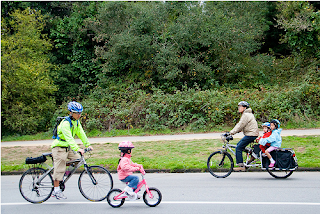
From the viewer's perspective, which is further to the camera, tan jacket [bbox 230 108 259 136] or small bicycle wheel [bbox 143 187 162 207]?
tan jacket [bbox 230 108 259 136]

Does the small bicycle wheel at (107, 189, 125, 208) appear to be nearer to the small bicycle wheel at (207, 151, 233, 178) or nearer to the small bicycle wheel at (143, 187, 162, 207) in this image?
the small bicycle wheel at (143, 187, 162, 207)

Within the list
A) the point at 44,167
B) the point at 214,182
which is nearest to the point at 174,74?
the point at 214,182

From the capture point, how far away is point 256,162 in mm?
8328

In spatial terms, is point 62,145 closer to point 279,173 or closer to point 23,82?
point 279,173

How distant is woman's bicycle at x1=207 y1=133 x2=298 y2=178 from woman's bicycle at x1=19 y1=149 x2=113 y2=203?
3472 mm

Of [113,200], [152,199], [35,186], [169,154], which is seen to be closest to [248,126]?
[152,199]

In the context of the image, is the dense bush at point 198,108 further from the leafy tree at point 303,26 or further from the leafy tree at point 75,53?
the leafy tree at point 75,53

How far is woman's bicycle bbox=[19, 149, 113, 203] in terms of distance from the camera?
6.48 meters

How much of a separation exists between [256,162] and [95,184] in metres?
4.42

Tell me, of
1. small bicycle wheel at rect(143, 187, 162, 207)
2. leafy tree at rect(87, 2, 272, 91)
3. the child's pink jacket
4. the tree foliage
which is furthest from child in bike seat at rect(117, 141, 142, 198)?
leafy tree at rect(87, 2, 272, 91)

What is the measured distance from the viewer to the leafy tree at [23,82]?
18500mm

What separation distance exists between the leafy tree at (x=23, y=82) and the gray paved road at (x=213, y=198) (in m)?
11.6

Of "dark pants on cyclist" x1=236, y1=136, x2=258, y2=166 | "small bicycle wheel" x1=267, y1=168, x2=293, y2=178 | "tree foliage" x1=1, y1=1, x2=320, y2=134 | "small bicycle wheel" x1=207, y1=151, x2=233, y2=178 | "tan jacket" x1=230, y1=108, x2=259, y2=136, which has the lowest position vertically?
"small bicycle wheel" x1=267, y1=168, x2=293, y2=178

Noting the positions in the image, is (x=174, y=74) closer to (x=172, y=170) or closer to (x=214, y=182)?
(x=172, y=170)
